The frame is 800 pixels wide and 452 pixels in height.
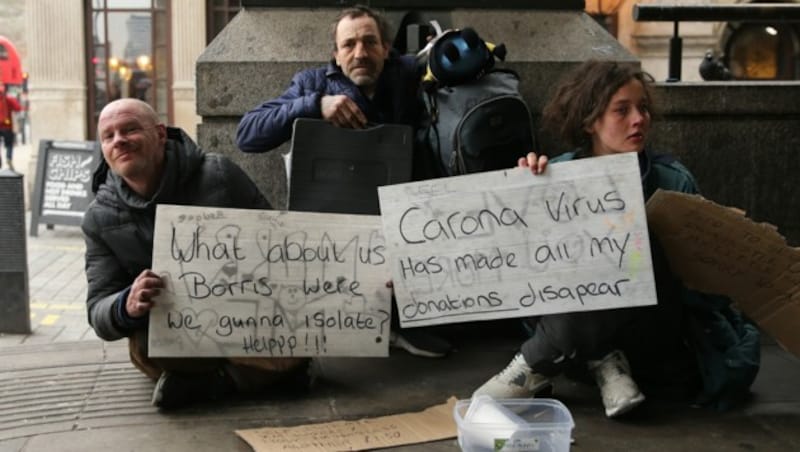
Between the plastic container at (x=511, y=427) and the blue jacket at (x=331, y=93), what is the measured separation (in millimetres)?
1419

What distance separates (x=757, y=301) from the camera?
293 cm

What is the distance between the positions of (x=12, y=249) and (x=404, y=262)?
4.03 m

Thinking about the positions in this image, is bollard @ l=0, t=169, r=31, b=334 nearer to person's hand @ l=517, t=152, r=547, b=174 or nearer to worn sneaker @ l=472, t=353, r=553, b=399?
worn sneaker @ l=472, t=353, r=553, b=399

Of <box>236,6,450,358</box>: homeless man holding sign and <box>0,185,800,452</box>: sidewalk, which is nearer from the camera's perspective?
<box>0,185,800,452</box>: sidewalk

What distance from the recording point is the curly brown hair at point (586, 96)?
3068mm

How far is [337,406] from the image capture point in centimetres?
314

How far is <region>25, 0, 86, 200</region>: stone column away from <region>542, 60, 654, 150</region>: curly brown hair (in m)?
11.4

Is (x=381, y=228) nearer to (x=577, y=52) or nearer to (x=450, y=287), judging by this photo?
(x=450, y=287)

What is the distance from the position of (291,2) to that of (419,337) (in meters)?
1.93

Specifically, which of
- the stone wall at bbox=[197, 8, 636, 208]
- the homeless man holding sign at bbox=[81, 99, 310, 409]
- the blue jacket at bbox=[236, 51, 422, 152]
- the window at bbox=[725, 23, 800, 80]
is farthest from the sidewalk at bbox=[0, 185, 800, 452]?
the window at bbox=[725, 23, 800, 80]

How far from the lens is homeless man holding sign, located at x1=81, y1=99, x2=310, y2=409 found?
3.01 metres

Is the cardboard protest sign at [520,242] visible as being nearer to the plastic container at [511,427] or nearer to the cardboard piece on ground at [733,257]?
the cardboard piece on ground at [733,257]

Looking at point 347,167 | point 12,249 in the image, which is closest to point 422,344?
point 347,167

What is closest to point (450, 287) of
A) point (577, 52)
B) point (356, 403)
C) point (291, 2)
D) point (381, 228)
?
point (381, 228)
